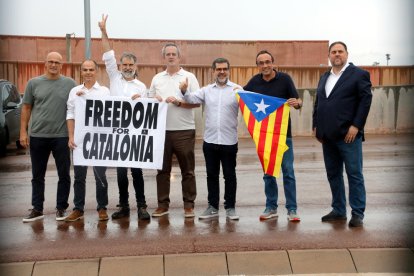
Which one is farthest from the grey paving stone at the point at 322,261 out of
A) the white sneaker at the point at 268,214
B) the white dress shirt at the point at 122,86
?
the white dress shirt at the point at 122,86

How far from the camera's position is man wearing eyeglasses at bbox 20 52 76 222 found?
24.8ft

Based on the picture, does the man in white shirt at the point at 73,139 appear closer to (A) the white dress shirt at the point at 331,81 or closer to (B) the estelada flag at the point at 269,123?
(B) the estelada flag at the point at 269,123

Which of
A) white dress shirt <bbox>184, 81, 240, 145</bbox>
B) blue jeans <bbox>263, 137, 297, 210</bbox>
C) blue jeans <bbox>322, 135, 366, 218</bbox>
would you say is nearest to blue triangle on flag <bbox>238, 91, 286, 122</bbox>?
white dress shirt <bbox>184, 81, 240, 145</bbox>

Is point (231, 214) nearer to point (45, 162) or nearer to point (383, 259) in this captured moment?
point (383, 259)

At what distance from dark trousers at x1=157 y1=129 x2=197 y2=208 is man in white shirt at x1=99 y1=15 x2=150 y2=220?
0.30m

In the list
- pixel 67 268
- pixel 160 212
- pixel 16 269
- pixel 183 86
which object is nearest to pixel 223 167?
pixel 160 212

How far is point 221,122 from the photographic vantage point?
7539mm

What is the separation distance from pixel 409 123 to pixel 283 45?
12578mm

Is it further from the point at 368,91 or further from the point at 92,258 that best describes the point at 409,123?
A: the point at 92,258

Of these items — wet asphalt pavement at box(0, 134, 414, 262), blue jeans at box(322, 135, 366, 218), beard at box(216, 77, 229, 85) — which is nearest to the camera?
wet asphalt pavement at box(0, 134, 414, 262)

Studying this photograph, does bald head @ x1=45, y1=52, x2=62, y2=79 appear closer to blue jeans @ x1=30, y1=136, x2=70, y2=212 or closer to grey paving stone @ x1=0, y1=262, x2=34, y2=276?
Result: blue jeans @ x1=30, y1=136, x2=70, y2=212

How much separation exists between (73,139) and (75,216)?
0.96 metres

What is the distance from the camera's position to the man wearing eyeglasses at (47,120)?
298 inches

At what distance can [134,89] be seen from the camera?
773cm
